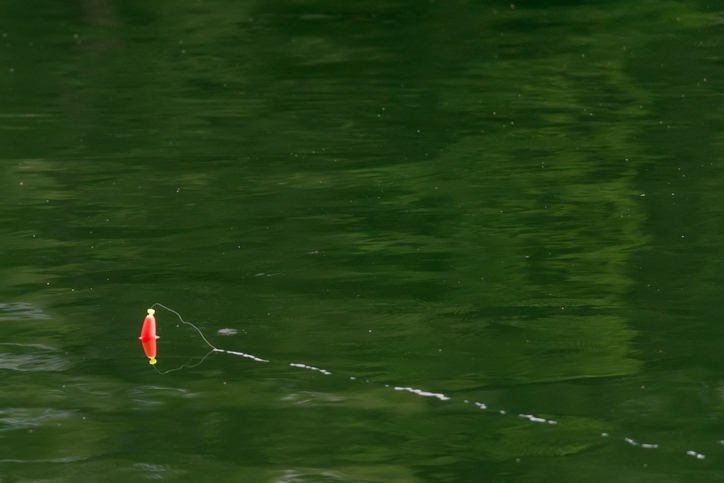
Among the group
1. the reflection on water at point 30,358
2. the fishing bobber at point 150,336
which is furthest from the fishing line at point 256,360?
the reflection on water at point 30,358

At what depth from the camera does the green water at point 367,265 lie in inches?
195

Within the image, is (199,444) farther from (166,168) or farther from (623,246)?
(166,168)

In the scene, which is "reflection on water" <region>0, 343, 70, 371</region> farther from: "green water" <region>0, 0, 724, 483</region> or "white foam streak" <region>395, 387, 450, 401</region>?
"white foam streak" <region>395, 387, 450, 401</region>

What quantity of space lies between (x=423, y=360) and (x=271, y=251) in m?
1.99

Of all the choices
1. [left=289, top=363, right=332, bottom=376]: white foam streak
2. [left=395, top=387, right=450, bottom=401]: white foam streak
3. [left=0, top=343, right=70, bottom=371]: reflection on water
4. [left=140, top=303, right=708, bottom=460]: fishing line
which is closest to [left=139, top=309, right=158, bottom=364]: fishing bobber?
[left=140, top=303, right=708, bottom=460]: fishing line

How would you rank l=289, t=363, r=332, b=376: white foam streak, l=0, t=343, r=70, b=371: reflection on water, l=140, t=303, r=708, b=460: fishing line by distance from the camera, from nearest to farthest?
1. l=140, t=303, r=708, b=460: fishing line
2. l=289, t=363, r=332, b=376: white foam streak
3. l=0, t=343, r=70, b=371: reflection on water

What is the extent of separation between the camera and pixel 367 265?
7062mm

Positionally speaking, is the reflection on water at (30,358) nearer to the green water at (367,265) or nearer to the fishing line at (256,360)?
the green water at (367,265)

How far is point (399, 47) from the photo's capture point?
1419 cm

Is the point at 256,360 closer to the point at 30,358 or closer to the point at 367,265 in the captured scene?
the point at 30,358

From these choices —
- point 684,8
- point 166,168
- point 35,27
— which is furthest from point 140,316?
point 684,8

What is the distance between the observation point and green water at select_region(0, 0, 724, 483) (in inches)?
195

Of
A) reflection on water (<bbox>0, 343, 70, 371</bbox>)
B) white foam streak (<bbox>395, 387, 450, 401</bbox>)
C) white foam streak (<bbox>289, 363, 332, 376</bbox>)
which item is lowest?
white foam streak (<bbox>395, 387, 450, 401</bbox>)

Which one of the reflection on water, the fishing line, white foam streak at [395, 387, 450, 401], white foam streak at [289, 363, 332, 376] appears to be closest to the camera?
the fishing line
